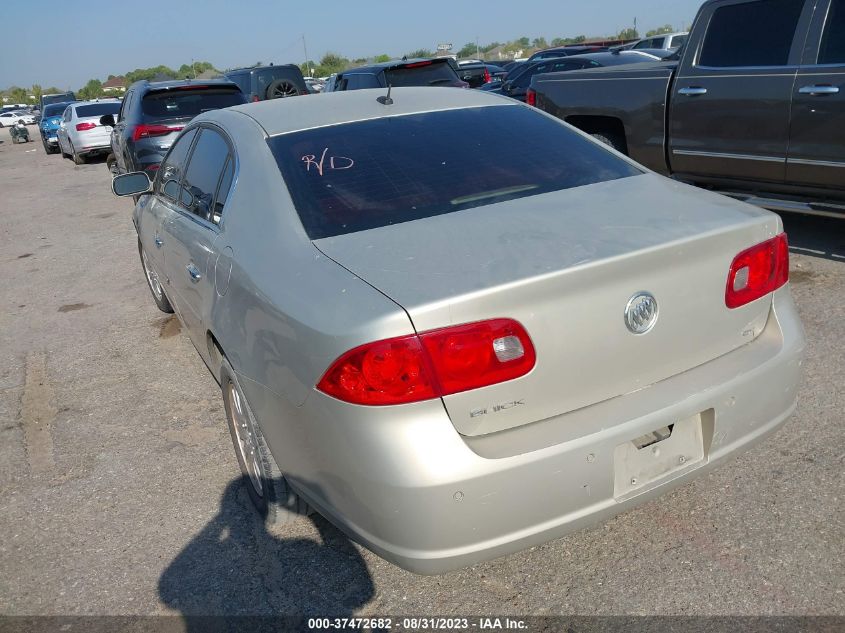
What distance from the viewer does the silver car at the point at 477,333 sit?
2.16 m

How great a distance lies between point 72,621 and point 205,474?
97 cm

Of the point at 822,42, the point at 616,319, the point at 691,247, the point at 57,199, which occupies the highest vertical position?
the point at 822,42

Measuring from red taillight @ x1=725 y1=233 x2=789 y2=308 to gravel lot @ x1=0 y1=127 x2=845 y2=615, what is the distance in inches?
34.5

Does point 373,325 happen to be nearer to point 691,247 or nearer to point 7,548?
point 691,247

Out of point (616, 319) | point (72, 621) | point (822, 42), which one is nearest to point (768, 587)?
point (616, 319)

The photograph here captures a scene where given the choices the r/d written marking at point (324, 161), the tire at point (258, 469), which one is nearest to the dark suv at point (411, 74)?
the r/d written marking at point (324, 161)

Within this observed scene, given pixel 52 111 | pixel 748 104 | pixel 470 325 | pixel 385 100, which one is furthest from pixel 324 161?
pixel 52 111

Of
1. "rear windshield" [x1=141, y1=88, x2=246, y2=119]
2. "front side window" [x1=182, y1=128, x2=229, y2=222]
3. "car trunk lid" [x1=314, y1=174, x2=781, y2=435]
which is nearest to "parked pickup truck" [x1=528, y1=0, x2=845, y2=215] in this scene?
"car trunk lid" [x1=314, y1=174, x2=781, y2=435]

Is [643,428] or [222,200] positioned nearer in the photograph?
[643,428]

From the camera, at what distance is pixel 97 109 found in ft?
64.3

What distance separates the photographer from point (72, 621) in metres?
2.77

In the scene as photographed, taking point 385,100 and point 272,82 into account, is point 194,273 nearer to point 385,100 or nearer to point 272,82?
point 385,100

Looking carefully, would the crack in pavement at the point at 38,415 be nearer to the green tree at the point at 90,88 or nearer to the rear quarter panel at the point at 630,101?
the rear quarter panel at the point at 630,101

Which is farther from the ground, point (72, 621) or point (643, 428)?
point (643, 428)
